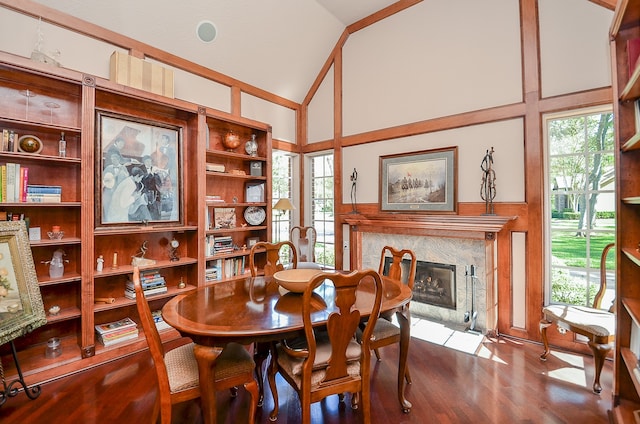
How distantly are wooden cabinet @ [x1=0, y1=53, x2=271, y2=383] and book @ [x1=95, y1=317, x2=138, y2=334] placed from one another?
0.10 m

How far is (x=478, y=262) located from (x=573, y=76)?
6.61 ft

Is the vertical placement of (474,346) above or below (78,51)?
below

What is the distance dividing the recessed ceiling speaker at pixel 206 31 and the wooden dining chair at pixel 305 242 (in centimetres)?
265

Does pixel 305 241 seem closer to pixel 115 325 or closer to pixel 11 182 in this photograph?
pixel 115 325

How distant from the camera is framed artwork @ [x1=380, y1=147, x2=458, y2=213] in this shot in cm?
349

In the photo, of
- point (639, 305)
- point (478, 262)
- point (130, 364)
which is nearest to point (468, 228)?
point (478, 262)

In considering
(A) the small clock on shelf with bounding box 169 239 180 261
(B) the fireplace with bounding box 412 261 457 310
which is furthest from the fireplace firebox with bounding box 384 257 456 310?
(A) the small clock on shelf with bounding box 169 239 180 261

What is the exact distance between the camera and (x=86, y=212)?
8.18 feet

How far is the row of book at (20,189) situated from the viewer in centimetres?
221

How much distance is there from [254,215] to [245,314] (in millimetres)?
2515

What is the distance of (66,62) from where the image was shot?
2.67 metres

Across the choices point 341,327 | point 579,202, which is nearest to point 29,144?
point 341,327

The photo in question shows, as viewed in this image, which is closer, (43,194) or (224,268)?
(43,194)

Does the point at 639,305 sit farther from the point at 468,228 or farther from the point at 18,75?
the point at 18,75
